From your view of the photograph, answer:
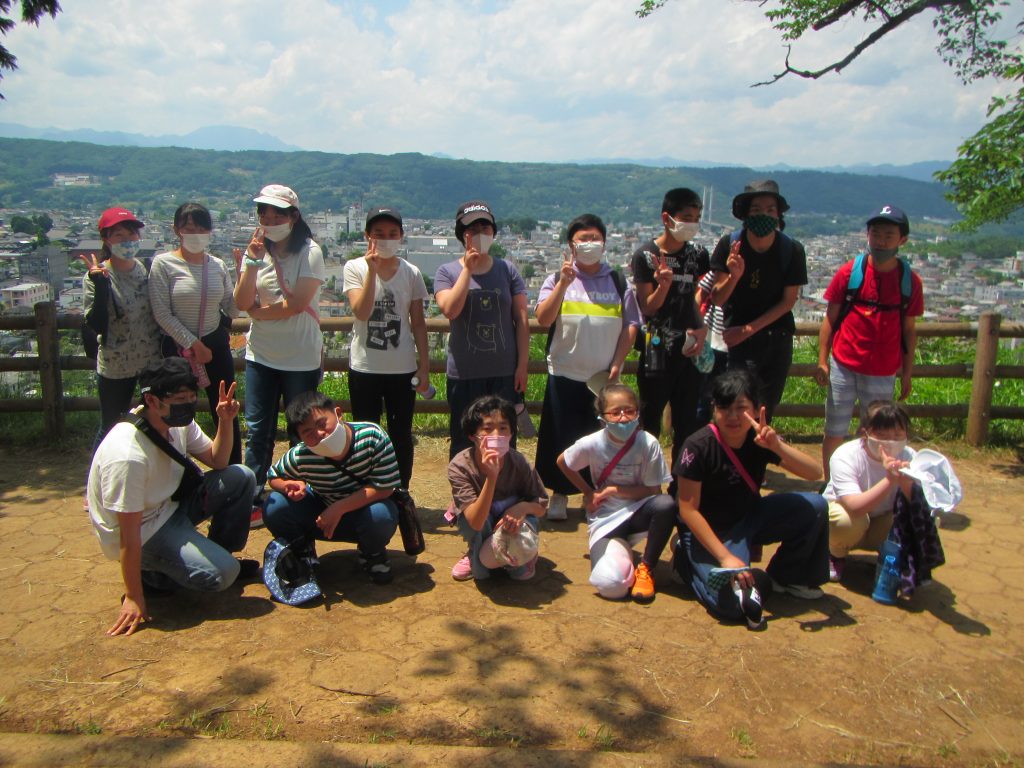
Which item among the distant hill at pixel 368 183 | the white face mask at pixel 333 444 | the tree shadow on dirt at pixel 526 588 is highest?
the distant hill at pixel 368 183

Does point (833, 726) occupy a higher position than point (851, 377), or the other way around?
point (851, 377)

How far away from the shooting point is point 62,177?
83.0ft

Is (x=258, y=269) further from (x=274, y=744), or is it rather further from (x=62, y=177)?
(x=62, y=177)

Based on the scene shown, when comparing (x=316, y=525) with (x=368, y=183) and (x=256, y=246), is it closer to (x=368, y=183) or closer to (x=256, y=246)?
(x=256, y=246)

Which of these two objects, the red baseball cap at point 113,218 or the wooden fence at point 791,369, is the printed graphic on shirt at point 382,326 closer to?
the red baseball cap at point 113,218

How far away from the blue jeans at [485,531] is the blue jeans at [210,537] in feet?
3.39

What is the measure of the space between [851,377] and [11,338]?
6.23m

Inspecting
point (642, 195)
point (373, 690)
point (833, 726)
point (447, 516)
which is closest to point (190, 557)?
point (373, 690)

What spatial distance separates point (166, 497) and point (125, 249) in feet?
5.77

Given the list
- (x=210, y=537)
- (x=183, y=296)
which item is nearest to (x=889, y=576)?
(x=210, y=537)

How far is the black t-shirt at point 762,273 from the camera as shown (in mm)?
4270

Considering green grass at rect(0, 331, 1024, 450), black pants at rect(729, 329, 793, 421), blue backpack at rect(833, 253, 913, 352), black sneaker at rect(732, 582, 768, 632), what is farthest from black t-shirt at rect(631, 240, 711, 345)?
green grass at rect(0, 331, 1024, 450)

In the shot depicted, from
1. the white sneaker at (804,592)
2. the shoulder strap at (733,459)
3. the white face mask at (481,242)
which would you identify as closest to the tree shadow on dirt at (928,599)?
the white sneaker at (804,592)

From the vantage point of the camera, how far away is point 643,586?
344 cm
